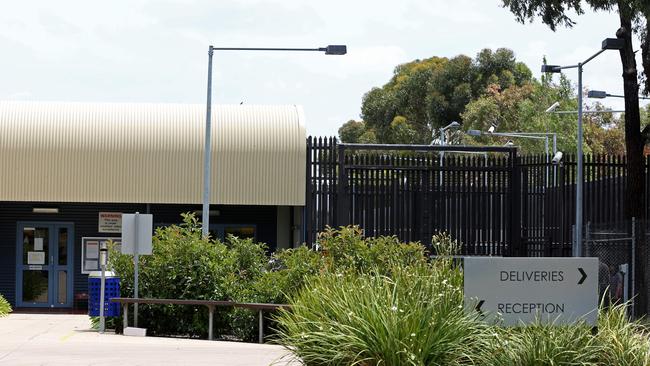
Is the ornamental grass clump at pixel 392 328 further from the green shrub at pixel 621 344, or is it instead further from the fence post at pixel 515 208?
the fence post at pixel 515 208

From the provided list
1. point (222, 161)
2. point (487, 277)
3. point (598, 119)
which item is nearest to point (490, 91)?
point (598, 119)

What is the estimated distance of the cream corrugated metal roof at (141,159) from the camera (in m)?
34.1

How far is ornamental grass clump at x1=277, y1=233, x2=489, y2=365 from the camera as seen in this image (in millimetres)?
13109

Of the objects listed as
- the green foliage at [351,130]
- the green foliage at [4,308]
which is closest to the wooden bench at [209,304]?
the green foliage at [4,308]

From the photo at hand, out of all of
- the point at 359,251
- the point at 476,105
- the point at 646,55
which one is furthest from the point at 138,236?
the point at 476,105

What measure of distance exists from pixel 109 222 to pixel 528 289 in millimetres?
23512

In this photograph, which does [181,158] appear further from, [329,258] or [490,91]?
[490,91]

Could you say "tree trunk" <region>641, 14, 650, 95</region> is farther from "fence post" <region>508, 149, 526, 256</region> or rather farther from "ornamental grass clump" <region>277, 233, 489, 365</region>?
"ornamental grass clump" <region>277, 233, 489, 365</region>

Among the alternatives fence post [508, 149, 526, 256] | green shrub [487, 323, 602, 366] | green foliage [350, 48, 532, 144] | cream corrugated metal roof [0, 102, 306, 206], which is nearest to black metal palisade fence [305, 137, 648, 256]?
fence post [508, 149, 526, 256]

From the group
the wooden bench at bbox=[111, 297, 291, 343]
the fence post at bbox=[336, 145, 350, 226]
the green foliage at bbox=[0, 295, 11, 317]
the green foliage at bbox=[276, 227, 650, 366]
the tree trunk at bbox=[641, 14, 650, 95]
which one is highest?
the tree trunk at bbox=[641, 14, 650, 95]

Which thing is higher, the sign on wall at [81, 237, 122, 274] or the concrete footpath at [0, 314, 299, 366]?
the sign on wall at [81, 237, 122, 274]

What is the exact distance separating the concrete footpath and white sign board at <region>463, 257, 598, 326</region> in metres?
2.59

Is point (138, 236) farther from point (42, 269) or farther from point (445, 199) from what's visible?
point (42, 269)

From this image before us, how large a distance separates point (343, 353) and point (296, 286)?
932 centimetres
